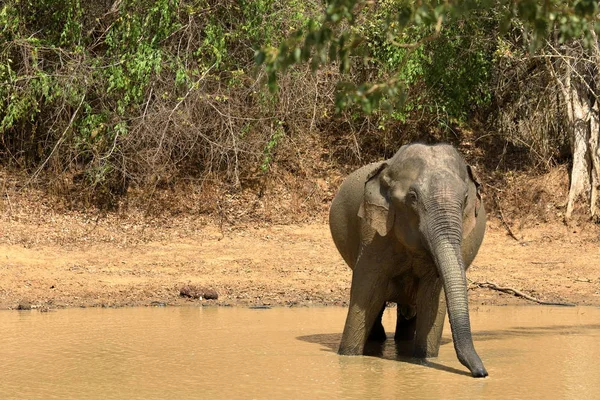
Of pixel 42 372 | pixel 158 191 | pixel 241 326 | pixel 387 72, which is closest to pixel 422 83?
pixel 387 72


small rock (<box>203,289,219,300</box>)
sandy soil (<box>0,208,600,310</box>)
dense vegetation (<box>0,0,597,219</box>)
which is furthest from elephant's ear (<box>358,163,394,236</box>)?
dense vegetation (<box>0,0,597,219</box>)

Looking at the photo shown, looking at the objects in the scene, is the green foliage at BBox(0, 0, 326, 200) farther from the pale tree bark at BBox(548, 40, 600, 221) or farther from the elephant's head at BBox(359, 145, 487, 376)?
the elephant's head at BBox(359, 145, 487, 376)

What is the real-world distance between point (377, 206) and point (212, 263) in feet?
22.7

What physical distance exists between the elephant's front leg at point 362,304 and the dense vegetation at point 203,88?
8634 mm

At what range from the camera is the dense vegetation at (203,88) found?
59.9 feet

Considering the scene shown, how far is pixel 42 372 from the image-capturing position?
9.25 metres

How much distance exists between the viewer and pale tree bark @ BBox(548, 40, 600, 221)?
1834cm

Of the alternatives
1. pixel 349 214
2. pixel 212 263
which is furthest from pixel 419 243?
pixel 212 263

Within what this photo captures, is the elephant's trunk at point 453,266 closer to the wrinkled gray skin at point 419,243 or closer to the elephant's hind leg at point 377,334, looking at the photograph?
the wrinkled gray skin at point 419,243

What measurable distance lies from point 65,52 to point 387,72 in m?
5.58

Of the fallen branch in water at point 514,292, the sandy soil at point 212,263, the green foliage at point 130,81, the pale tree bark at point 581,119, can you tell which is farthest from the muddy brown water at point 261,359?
the green foliage at point 130,81

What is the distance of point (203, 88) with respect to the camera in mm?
18938

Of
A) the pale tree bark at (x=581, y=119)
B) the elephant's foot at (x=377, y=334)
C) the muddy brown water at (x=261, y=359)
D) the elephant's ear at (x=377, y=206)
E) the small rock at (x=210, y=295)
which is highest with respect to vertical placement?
the pale tree bark at (x=581, y=119)

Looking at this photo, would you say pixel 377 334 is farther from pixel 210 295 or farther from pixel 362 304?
Answer: pixel 210 295
